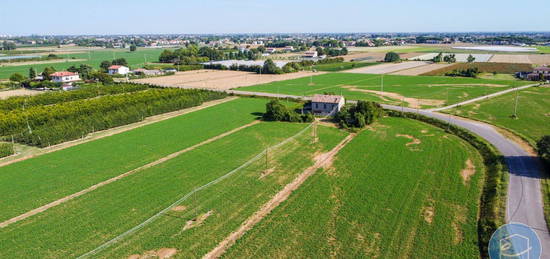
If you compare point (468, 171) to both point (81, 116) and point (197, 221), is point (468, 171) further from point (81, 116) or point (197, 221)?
point (81, 116)

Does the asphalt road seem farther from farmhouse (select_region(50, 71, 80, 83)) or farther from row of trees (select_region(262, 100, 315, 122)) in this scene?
farmhouse (select_region(50, 71, 80, 83))

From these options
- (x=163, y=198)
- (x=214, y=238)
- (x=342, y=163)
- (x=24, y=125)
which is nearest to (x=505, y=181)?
(x=342, y=163)

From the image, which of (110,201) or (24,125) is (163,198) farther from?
(24,125)

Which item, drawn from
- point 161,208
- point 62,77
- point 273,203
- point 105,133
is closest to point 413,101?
point 273,203

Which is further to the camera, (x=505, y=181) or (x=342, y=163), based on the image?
(x=342, y=163)

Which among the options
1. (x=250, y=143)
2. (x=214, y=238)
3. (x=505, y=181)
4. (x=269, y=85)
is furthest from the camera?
(x=269, y=85)

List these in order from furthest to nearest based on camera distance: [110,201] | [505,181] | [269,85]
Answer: [269,85]
[505,181]
[110,201]
